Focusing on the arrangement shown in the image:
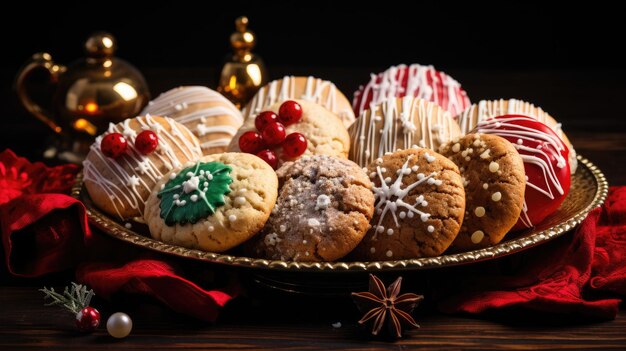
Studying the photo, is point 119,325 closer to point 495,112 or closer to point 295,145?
point 295,145

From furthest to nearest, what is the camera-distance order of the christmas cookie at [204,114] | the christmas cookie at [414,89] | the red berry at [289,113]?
the christmas cookie at [414,89] < the christmas cookie at [204,114] < the red berry at [289,113]

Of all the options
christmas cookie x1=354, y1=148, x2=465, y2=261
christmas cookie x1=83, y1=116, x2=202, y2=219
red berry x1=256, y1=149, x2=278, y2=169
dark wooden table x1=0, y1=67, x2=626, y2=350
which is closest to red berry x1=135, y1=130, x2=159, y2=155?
christmas cookie x1=83, y1=116, x2=202, y2=219

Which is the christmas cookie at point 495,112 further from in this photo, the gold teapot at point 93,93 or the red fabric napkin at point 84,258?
the gold teapot at point 93,93

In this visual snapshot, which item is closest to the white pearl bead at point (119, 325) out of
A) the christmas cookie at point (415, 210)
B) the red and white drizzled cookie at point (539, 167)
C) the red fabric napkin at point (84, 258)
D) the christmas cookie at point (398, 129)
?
the red fabric napkin at point (84, 258)

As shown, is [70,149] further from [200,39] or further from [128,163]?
[200,39]

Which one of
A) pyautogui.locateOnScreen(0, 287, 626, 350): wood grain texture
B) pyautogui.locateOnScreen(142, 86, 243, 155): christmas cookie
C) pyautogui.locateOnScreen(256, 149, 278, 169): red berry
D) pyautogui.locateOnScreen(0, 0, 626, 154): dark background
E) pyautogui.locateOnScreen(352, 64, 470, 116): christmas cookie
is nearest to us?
pyautogui.locateOnScreen(0, 287, 626, 350): wood grain texture

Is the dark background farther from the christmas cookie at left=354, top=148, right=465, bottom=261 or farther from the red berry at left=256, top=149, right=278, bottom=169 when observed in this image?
the christmas cookie at left=354, top=148, right=465, bottom=261

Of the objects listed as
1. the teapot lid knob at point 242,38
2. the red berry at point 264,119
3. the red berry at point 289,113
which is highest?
the teapot lid knob at point 242,38
